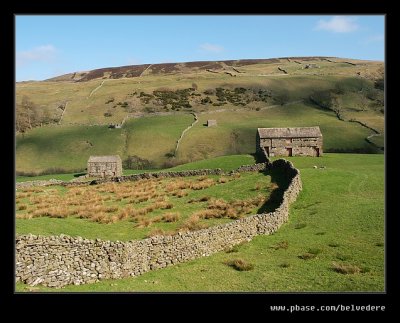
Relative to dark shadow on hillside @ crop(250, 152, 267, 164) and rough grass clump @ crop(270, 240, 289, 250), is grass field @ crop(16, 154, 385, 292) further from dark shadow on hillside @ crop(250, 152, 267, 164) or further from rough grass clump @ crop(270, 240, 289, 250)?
dark shadow on hillside @ crop(250, 152, 267, 164)

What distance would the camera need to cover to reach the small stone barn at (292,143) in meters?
53.8

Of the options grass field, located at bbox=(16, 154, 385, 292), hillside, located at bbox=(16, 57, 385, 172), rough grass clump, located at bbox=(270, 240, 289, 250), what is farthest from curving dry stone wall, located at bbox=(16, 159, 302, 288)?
hillside, located at bbox=(16, 57, 385, 172)

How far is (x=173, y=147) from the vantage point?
230ft

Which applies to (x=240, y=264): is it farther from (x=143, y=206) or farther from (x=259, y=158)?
(x=259, y=158)

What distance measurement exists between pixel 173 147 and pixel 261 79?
6009 cm

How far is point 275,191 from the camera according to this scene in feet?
100

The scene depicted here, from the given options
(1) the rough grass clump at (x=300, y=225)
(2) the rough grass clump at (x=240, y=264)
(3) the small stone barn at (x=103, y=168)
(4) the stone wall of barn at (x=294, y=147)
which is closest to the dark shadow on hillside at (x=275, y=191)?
(1) the rough grass clump at (x=300, y=225)

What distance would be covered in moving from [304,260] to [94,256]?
8410mm

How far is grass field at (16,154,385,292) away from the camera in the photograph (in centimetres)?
1426

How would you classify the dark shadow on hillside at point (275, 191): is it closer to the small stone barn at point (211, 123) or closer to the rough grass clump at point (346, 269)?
the rough grass clump at point (346, 269)

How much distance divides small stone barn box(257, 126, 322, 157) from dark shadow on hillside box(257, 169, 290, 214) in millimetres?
14760

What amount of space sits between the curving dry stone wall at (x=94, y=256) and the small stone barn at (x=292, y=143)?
3651 centimetres
